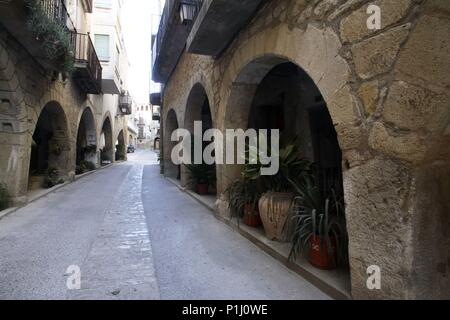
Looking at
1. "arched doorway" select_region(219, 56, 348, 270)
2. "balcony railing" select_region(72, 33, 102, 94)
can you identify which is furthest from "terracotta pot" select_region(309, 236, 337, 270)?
"balcony railing" select_region(72, 33, 102, 94)

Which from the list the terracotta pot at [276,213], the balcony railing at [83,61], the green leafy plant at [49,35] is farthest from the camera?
the balcony railing at [83,61]

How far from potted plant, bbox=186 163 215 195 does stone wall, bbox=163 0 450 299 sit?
5000 millimetres

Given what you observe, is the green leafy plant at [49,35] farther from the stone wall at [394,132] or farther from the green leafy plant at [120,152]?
the green leafy plant at [120,152]

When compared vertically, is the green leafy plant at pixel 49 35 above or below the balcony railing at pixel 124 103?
below

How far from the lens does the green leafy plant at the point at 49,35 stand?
4668 mm

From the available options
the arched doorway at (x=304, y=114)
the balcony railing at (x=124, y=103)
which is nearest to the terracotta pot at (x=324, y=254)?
the arched doorway at (x=304, y=114)

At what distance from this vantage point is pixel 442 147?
5.66ft

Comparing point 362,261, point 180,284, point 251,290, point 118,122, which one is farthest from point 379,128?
point 118,122

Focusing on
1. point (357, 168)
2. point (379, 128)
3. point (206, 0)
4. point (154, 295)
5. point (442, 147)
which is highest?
point (206, 0)

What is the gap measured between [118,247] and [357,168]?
2686mm

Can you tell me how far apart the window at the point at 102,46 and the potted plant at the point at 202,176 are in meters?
10.5

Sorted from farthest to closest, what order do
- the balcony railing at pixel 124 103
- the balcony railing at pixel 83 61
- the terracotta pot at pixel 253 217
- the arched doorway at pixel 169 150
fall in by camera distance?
the balcony railing at pixel 124 103 < the arched doorway at pixel 169 150 < the balcony railing at pixel 83 61 < the terracotta pot at pixel 253 217

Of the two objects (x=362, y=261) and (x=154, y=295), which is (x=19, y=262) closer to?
(x=154, y=295)

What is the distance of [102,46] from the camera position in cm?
1482
